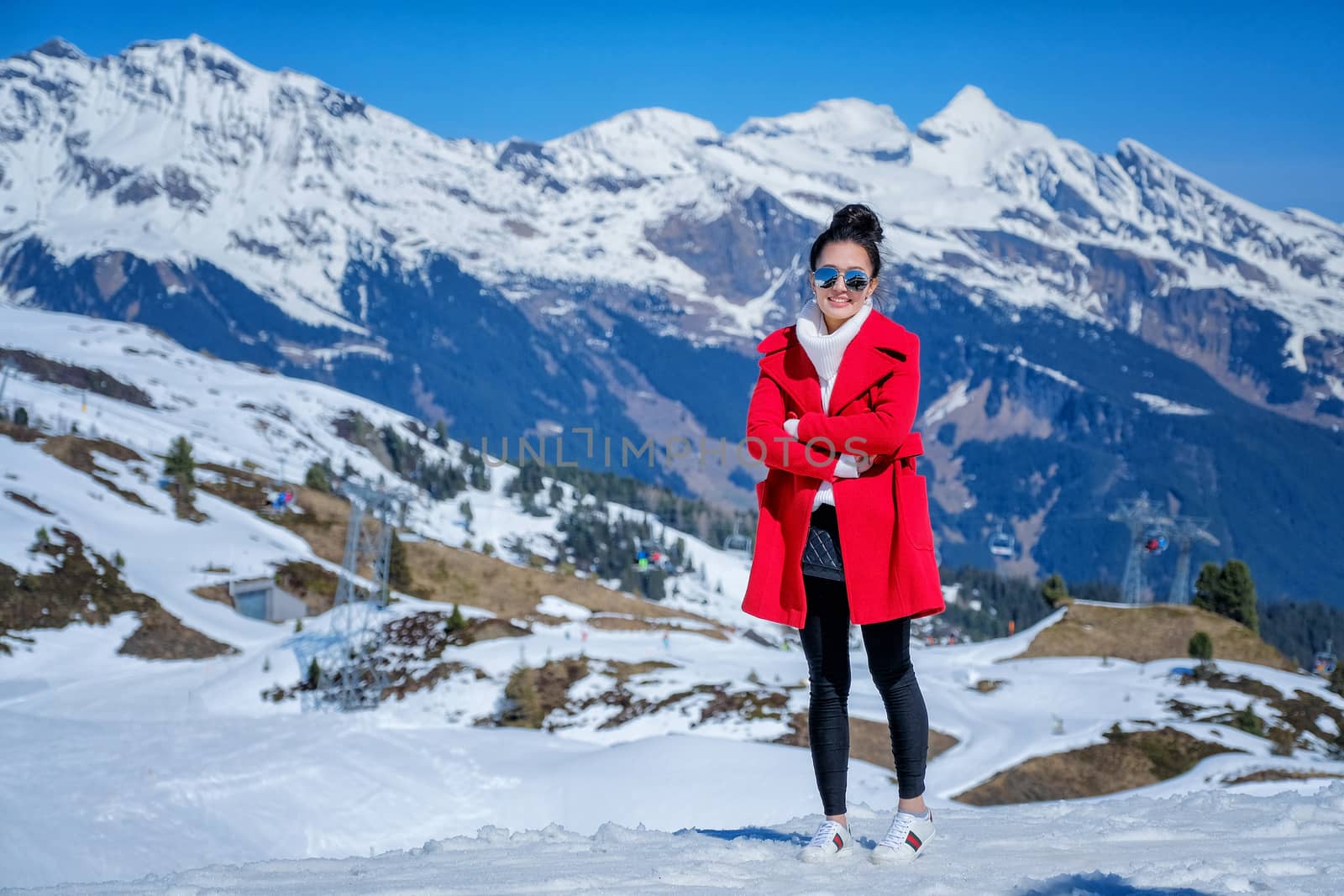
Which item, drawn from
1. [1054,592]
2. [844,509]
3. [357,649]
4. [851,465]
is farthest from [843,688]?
[1054,592]

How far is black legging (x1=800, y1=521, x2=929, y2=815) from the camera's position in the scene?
655 centimetres

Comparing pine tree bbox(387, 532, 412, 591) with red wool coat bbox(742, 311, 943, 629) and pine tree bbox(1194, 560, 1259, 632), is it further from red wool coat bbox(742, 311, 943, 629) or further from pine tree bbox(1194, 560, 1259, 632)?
red wool coat bbox(742, 311, 943, 629)

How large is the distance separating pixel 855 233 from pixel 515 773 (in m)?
19.2

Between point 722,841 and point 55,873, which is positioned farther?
point 55,873

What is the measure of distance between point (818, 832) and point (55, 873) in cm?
1407

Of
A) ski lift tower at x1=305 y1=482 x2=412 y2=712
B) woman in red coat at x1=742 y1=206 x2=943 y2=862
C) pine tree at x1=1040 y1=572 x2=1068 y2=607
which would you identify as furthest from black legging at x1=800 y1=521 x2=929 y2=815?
pine tree at x1=1040 y1=572 x2=1068 y2=607

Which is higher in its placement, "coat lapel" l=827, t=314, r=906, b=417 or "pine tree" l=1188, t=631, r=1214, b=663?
"pine tree" l=1188, t=631, r=1214, b=663

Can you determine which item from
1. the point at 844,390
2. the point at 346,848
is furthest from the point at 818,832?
the point at 346,848

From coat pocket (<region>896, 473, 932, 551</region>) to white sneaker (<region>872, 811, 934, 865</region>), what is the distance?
159cm

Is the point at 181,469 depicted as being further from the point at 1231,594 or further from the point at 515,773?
the point at 1231,594

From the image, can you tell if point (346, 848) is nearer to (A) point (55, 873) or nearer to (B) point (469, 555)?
(A) point (55, 873)

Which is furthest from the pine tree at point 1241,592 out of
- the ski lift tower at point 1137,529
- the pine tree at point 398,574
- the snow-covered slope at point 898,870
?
the snow-covered slope at point 898,870

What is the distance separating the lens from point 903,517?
637cm

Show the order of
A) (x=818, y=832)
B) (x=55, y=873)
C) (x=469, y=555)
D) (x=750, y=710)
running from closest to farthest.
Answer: (x=818, y=832) < (x=55, y=873) < (x=750, y=710) < (x=469, y=555)
